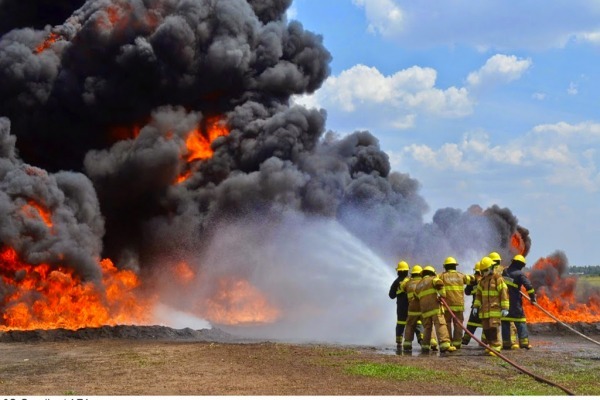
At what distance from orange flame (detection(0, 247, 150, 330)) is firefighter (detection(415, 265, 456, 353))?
14.6 m

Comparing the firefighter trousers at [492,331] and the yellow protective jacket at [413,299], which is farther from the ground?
the yellow protective jacket at [413,299]

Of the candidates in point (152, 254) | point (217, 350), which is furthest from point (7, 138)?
point (217, 350)

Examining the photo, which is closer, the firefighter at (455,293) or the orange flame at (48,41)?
the firefighter at (455,293)

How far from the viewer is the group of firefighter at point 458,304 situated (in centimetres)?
1895

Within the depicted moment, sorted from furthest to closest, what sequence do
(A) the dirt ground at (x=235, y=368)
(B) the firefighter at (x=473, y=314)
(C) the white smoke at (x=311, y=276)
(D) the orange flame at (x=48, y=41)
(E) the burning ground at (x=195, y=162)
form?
(D) the orange flame at (x=48, y=41) < (E) the burning ground at (x=195, y=162) < (C) the white smoke at (x=311, y=276) < (B) the firefighter at (x=473, y=314) < (A) the dirt ground at (x=235, y=368)

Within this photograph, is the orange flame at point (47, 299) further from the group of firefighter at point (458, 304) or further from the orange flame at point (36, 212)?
the group of firefighter at point (458, 304)

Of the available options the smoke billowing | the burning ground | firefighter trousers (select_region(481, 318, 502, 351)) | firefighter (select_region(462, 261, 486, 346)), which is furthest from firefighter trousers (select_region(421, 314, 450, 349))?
the smoke billowing

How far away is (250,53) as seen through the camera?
3953cm

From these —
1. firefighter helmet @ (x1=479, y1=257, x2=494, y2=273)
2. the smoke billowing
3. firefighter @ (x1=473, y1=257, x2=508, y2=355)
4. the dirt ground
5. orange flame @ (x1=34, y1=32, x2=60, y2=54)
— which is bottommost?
the dirt ground

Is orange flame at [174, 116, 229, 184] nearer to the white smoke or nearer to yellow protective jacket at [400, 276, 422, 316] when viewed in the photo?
the white smoke

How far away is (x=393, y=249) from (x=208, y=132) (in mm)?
12796

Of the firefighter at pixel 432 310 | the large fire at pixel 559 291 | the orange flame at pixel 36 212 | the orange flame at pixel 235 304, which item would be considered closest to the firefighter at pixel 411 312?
the firefighter at pixel 432 310

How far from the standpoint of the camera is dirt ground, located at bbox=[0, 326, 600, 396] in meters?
12.1

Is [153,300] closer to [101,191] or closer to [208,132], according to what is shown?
[101,191]
